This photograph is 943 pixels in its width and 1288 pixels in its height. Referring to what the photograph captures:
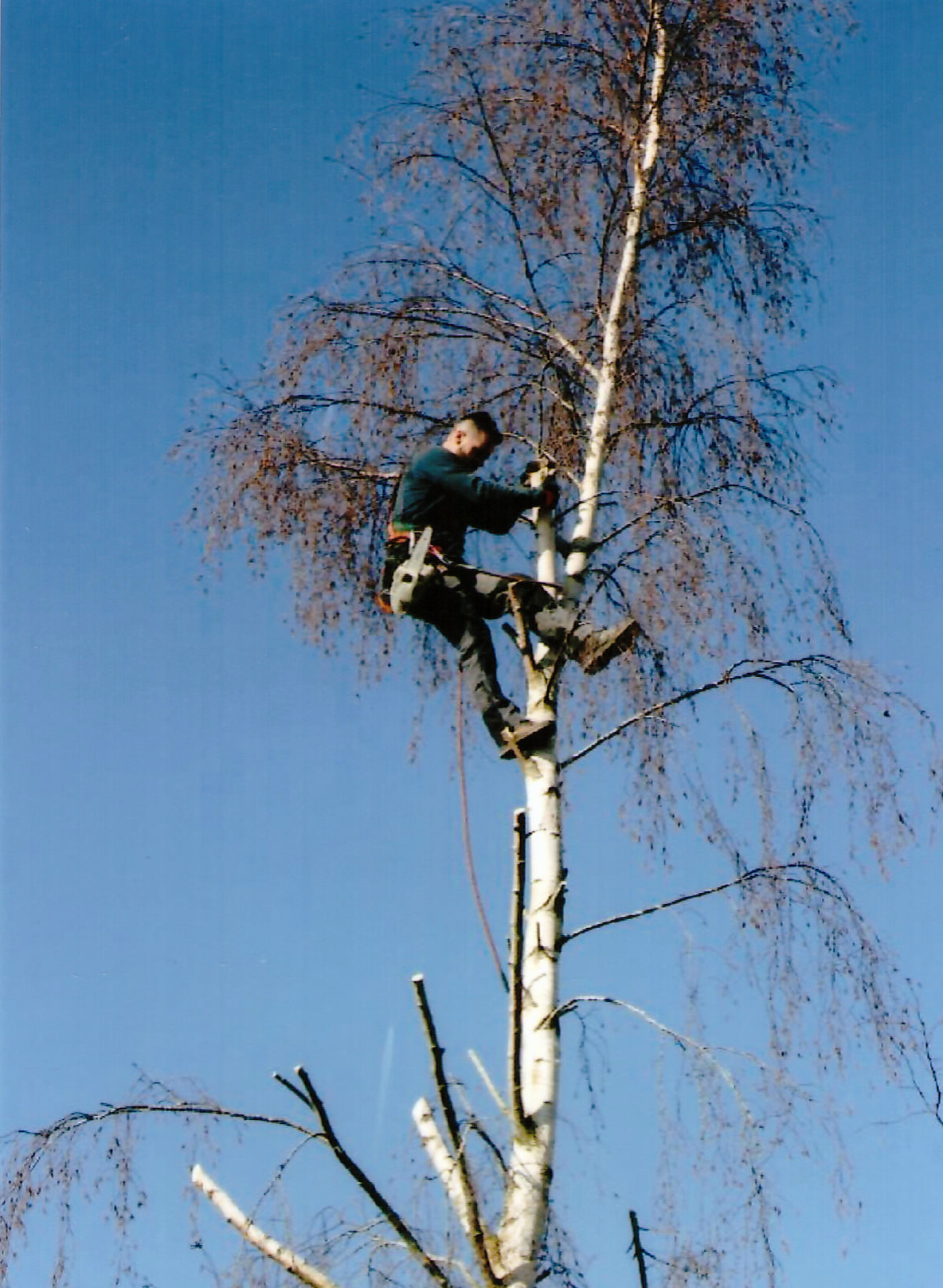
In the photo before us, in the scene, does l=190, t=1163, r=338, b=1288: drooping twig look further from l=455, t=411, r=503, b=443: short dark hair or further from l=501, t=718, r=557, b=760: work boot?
l=455, t=411, r=503, b=443: short dark hair

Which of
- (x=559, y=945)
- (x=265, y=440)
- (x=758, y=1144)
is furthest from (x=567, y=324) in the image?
(x=758, y=1144)

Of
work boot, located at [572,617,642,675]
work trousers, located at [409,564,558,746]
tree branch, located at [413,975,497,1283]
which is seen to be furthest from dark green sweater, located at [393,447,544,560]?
tree branch, located at [413,975,497,1283]

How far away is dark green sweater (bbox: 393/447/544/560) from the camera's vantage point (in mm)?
5828

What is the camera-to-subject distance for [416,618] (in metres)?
5.95

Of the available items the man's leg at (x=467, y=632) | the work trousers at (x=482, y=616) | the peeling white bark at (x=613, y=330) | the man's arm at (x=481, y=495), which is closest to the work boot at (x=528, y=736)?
the work trousers at (x=482, y=616)

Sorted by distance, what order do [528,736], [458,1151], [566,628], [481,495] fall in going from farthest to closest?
[481,495] → [566,628] → [528,736] → [458,1151]

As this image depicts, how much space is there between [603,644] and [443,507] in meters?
0.80

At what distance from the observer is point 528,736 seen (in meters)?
5.28

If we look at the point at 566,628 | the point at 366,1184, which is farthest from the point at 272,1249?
the point at 566,628

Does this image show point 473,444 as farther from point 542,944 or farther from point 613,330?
point 542,944

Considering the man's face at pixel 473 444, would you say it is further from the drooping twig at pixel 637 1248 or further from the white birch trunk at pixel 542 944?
the drooping twig at pixel 637 1248

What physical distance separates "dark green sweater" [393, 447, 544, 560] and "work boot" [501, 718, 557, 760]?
2.64ft

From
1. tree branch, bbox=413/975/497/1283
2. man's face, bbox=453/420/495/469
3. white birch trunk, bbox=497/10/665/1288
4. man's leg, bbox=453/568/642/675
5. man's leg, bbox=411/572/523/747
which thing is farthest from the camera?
man's face, bbox=453/420/495/469

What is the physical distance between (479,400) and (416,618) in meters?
1.01
